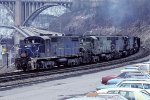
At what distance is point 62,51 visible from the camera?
39.6 meters

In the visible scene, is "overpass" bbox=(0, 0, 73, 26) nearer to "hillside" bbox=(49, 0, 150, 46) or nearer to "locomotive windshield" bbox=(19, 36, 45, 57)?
"hillside" bbox=(49, 0, 150, 46)

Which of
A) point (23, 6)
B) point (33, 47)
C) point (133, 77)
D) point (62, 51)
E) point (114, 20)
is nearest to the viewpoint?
point (133, 77)

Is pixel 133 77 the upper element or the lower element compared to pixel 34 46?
lower

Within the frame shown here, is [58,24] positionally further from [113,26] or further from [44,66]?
[44,66]

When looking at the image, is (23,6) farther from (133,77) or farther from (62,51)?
(133,77)

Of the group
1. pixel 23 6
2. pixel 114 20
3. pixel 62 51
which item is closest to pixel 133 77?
pixel 62 51

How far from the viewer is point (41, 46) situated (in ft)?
117

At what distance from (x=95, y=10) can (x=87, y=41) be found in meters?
97.6

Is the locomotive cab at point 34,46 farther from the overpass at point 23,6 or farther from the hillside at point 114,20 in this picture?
the overpass at point 23,6

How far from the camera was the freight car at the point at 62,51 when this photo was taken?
3462 cm

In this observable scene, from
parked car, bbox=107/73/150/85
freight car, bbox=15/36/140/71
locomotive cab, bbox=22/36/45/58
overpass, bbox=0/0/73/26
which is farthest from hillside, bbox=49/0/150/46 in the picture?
parked car, bbox=107/73/150/85

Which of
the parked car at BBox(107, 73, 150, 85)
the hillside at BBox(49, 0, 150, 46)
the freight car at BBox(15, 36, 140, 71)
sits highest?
the hillside at BBox(49, 0, 150, 46)

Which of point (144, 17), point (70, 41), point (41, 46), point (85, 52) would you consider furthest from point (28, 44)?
point (144, 17)

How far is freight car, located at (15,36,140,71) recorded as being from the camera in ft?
114
